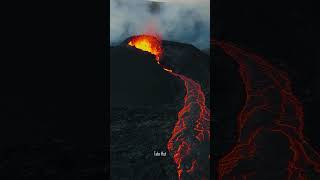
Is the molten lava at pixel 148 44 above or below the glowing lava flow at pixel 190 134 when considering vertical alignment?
above

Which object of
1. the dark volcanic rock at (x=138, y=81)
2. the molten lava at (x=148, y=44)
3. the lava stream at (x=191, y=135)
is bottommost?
the lava stream at (x=191, y=135)
